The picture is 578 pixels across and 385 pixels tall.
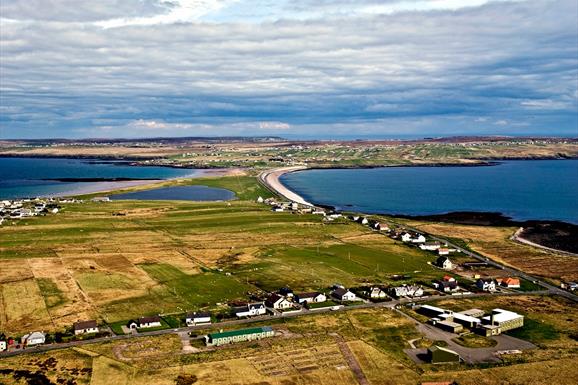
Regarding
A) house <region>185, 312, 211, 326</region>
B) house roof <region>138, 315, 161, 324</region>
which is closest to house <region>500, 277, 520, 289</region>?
house <region>185, 312, 211, 326</region>

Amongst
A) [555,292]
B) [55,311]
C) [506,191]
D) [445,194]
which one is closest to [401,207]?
[445,194]

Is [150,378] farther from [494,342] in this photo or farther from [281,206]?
[281,206]

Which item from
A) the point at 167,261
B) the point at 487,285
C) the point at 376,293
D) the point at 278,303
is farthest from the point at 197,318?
the point at 487,285

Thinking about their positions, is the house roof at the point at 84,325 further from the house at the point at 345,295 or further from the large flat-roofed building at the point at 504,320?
the large flat-roofed building at the point at 504,320

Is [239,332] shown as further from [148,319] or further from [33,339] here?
[33,339]

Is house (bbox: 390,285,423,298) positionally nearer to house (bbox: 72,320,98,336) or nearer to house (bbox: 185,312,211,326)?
house (bbox: 185,312,211,326)

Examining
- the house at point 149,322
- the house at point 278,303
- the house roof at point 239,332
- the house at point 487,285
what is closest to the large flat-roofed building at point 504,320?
the house at point 487,285
